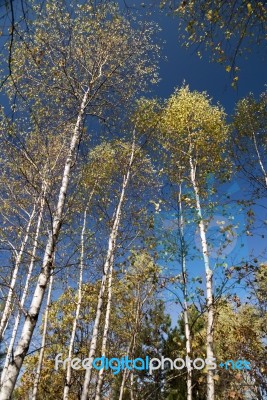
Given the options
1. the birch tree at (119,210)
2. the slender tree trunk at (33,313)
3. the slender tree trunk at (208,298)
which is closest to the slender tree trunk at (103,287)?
Result: the birch tree at (119,210)

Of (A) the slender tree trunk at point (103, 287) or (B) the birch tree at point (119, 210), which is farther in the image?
(B) the birch tree at point (119, 210)

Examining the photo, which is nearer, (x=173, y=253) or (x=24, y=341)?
(x=24, y=341)

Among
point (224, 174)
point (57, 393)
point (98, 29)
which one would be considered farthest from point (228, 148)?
point (57, 393)

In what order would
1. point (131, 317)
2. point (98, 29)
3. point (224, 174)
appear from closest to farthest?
1. point (98, 29)
2. point (224, 174)
3. point (131, 317)

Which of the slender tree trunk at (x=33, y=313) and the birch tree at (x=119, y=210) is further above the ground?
the birch tree at (x=119, y=210)

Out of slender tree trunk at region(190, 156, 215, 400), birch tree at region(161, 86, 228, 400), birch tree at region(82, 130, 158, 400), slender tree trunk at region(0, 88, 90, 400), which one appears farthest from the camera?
birch tree at region(161, 86, 228, 400)

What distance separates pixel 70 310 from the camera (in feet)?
50.9

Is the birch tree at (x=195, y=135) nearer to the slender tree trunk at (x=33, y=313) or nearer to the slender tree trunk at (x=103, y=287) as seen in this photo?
the slender tree trunk at (x=103, y=287)

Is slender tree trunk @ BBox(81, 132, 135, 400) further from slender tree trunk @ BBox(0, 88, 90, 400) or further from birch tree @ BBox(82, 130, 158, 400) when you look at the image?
slender tree trunk @ BBox(0, 88, 90, 400)

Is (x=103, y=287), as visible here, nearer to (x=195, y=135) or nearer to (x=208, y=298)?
(x=208, y=298)

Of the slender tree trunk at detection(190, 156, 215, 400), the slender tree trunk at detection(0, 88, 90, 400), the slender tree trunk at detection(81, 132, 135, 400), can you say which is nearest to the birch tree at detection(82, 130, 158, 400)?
the slender tree trunk at detection(81, 132, 135, 400)

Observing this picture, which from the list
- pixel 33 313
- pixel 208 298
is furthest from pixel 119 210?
pixel 33 313

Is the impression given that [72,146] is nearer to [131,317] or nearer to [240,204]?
[240,204]

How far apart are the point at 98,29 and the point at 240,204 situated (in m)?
6.52
